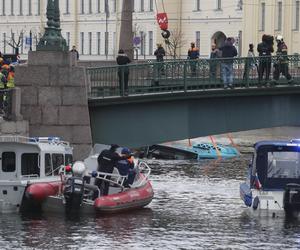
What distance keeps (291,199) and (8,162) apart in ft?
24.3

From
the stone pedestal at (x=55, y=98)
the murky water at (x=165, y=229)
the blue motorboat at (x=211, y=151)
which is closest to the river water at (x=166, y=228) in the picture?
the murky water at (x=165, y=229)

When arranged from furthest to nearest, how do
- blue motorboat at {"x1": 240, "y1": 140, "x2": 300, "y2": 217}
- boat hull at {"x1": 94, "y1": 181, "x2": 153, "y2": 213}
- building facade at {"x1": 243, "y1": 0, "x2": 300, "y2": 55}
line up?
building facade at {"x1": 243, "y1": 0, "x2": 300, "y2": 55} < blue motorboat at {"x1": 240, "y1": 140, "x2": 300, "y2": 217} < boat hull at {"x1": 94, "y1": 181, "x2": 153, "y2": 213}

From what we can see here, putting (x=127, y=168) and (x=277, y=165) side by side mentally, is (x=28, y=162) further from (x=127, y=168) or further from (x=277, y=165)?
(x=277, y=165)

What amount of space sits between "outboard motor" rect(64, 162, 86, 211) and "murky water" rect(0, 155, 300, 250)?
0.44m

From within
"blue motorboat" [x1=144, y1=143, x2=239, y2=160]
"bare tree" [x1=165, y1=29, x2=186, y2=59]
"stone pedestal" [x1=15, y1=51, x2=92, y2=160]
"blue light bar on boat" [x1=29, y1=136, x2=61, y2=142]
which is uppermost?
"bare tree" [x1=165, y1=29, x2=186, y2=59]

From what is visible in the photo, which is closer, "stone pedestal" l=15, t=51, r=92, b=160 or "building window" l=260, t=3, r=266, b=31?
"stone pedestal" l=15, t=51, r=92, b=160

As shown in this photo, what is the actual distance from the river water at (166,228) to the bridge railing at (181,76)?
3.34 m

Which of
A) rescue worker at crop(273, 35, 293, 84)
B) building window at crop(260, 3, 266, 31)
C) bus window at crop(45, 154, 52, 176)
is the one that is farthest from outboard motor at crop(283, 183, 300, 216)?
building window at crop(260, 3, 266, 31)

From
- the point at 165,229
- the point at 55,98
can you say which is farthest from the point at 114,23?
the point at 165,229

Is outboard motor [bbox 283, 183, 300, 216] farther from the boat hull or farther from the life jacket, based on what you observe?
the life jacket

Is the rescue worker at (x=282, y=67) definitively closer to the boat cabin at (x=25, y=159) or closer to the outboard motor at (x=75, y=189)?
the boat cabin at (x=25, y=159)

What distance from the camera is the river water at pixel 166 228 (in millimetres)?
38531

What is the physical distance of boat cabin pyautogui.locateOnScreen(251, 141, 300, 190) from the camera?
44.6 meters

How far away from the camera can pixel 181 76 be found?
169 feet
